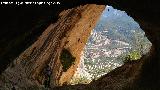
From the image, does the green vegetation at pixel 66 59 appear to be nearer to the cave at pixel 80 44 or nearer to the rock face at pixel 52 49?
the rock face at pixel 52 49

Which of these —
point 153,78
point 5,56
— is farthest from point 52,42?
point 153,78

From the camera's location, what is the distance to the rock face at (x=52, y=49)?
2528 cm

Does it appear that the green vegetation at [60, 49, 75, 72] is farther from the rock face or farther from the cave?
the cave

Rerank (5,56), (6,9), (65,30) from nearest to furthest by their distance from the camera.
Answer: (6,9)
(5,56)
(65,30)

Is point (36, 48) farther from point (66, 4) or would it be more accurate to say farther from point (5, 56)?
point (66, 4)

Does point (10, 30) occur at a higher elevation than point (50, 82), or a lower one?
higher

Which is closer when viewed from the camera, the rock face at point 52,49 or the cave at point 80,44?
the cave at point 80,44

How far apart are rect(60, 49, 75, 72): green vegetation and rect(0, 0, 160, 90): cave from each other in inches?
20.1

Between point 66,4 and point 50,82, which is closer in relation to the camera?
point 66,4

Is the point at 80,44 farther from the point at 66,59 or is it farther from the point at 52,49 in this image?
the point at 52,49

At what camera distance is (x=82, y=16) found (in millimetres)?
28562

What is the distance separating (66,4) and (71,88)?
823cm

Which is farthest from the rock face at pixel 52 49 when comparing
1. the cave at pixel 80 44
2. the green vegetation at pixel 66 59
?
the green vegetation at pixel 66 59

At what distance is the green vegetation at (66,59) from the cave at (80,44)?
51 centimetres
